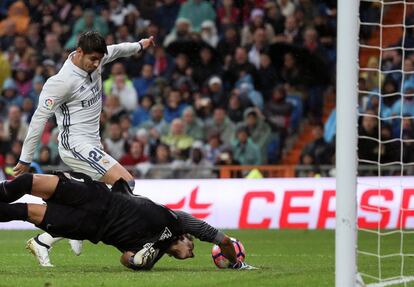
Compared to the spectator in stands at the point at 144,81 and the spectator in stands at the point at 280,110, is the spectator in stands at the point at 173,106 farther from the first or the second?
the spectator in stands at the point at 280,110

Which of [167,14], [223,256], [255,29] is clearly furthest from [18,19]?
[223,256]

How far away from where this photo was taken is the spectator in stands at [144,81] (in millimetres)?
21125

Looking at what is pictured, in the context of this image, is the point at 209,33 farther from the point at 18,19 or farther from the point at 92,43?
the point at 92,43

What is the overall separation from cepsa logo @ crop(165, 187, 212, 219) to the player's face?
602 cm

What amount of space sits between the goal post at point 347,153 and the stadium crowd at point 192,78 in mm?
10801

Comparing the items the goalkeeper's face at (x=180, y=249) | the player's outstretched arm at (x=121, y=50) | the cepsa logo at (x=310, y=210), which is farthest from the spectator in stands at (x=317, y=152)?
the goalkeeper's face at (x=180, y=249)

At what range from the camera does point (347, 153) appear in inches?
297

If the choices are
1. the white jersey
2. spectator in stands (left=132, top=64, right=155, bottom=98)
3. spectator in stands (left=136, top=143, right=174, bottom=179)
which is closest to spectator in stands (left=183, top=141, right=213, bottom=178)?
spectator in stands (left=136, top=143, right=174, bottom=179)

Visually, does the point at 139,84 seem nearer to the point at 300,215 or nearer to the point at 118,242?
the point at 300,215

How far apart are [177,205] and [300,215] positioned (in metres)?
1.78

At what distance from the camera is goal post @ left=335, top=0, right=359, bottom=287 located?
754cm

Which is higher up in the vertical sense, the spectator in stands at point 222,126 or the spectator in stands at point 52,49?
the spectator in stands at point 52,49

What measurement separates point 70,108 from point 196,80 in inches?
393

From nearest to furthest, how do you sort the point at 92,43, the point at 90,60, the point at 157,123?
the point at 92,43
the point at 90,60
the point at 157,123
